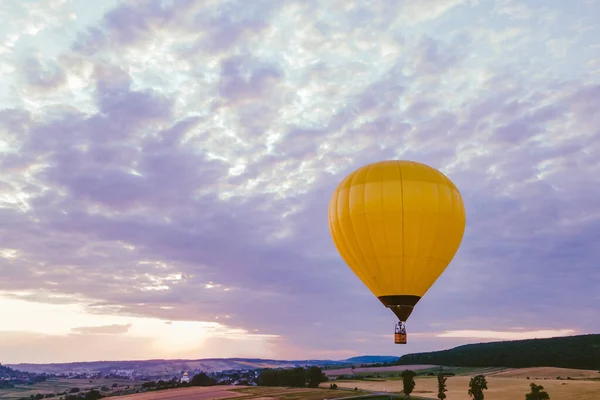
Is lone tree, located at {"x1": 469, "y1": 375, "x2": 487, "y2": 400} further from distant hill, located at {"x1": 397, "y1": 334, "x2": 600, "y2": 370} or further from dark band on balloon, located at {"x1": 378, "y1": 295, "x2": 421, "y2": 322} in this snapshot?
distant hill, located at {"x1": 397, "y1": 334, "x2": 600, "y2": 370}

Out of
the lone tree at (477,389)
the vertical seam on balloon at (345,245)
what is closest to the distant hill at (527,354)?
the lone tree at (477,389)

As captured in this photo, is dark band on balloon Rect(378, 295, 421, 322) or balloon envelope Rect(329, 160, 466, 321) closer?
dark band on balloon Rect(378, 295, 421, 322)

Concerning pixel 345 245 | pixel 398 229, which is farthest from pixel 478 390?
pixel 398 229

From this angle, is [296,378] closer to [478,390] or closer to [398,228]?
[478,390]

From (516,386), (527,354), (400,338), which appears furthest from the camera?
(527,354)

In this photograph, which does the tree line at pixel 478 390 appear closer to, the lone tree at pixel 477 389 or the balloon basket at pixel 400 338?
the lone tree at pixel 477 389

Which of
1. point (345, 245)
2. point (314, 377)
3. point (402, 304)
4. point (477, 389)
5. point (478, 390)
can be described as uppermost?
point (345, 245)

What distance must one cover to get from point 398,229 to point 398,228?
0.05 m

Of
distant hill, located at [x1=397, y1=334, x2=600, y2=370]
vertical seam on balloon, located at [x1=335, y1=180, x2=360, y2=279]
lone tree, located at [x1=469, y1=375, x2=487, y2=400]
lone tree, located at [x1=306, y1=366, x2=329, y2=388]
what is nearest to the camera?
vertical seam on balloon, located at [x1=335, y1=180, x2=360, y2=279]

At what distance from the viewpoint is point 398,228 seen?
3041 cm

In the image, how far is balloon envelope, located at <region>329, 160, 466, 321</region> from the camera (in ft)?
99.8

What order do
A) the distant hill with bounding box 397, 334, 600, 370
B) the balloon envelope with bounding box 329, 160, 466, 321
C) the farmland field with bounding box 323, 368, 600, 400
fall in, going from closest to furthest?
the balloon envelope with bounding box 329, 160, 466, 321
the farmland field with bounding box 323, 368, 600, 400
the distant hill with bounding box 397, 334, 600, 370

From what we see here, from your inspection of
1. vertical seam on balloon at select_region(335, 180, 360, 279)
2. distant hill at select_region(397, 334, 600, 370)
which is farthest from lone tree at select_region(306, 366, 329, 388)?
vertical seam on balloon at select_region(335, 180, 360, 279)

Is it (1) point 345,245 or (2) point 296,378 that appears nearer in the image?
(1) point 345,245
